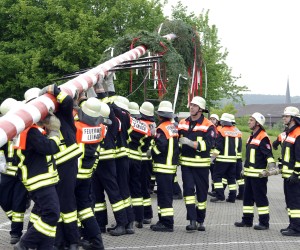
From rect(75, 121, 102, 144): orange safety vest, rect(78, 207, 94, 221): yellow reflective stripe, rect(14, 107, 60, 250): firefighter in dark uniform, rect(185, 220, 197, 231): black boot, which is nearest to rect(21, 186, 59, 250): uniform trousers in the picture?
rect(14, 107, 60, 250): firefighter in dark uniform

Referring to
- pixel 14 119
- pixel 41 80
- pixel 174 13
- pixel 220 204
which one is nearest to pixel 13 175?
pixel 14 119

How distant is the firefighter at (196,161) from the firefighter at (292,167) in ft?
4.02

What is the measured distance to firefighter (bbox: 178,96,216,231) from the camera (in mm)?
9609

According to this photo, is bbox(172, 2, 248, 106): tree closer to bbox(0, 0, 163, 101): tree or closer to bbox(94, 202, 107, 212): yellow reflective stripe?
bbox(0, 0, 163, 101): tree

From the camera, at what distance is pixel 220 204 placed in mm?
13320

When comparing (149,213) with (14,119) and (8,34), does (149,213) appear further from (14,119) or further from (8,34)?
(8,34)

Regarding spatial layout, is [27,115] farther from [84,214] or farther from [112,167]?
[112,167]

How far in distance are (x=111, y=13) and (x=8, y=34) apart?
5.24 meters

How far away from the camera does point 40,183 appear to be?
21.3 feet

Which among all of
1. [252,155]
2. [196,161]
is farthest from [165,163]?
[252,155]

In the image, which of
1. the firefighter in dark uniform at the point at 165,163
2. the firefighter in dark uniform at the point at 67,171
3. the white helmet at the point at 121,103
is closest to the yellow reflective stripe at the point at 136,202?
the firefighter in dark uniform at the point at 165,163

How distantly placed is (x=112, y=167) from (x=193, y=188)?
1564 millimetres

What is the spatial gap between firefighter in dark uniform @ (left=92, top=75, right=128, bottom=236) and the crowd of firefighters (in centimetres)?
1

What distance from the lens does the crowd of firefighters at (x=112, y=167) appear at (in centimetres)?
660
